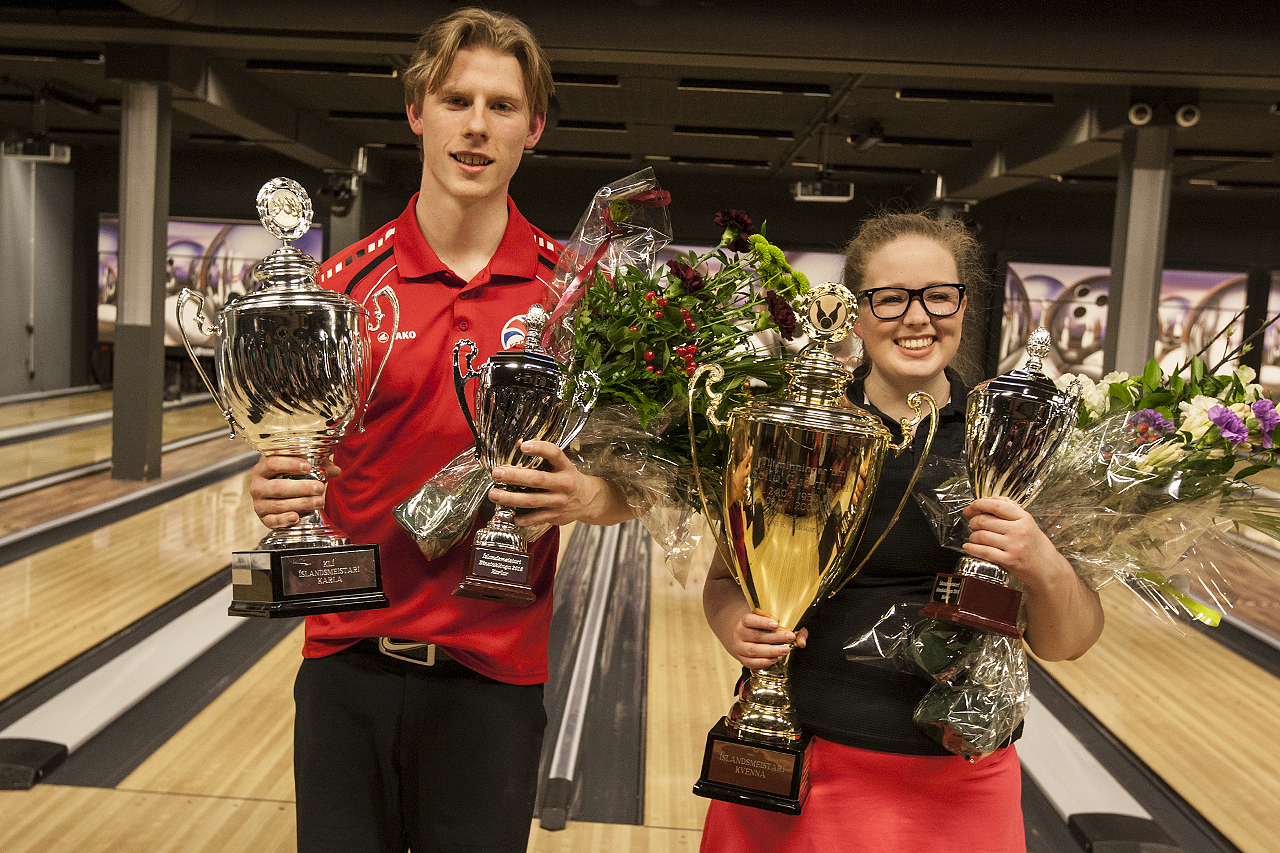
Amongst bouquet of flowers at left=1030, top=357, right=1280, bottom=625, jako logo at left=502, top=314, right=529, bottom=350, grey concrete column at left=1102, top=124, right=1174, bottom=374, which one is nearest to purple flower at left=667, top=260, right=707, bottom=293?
jako logo at left=502, top=314, right=529, bottom=350

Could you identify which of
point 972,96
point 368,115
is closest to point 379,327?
point 972,96

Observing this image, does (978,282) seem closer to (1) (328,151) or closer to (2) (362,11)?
(2) (362,11)

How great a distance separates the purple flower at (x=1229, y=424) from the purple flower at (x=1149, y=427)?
5 cm

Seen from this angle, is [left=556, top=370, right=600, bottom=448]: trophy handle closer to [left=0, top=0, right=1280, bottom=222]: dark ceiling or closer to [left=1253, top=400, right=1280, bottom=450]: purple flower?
[left=1253, top=400, right=1280, bottom=450]: purple flower

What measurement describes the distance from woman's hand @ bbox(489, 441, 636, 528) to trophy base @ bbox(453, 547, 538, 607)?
0.05m

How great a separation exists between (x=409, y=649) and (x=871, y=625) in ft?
2.03

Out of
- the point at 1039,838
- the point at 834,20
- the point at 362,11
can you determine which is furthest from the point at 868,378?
the point at 362,11

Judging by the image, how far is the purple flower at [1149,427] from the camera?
4.17ft

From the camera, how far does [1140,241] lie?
7074mm

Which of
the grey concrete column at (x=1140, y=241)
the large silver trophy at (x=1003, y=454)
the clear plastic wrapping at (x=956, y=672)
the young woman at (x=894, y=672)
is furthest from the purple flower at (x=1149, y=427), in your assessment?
the grey concrete column at (x=1140, y=241)

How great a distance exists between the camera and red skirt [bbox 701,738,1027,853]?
49.1 inches

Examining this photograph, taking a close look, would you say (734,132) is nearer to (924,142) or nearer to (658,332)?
(924,142)

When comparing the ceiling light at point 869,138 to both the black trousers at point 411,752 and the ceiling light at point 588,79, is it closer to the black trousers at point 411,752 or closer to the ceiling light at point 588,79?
Result: the ceiling light at point 588,79

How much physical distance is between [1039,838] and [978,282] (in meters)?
1.81
